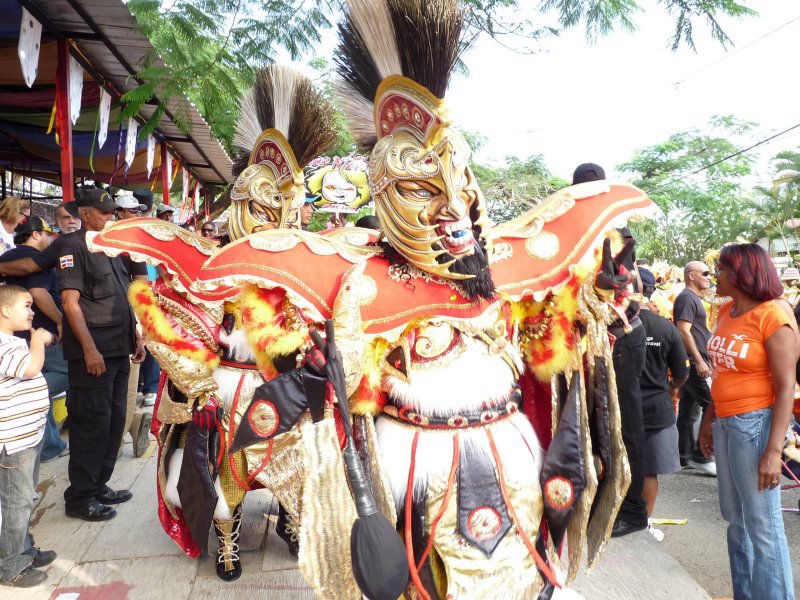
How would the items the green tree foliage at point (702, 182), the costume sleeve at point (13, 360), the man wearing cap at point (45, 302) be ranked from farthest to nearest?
1. the green tree foliage at point (702, 182)
2. the man wearing cap at point (45, 302)
3. the costume sleeve at point (13, 360)

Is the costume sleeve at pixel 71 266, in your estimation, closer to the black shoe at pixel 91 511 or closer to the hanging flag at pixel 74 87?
the black shoe at pixel 91 511

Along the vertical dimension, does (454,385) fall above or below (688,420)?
above

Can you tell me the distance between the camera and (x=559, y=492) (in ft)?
6.34

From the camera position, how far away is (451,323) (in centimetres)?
186

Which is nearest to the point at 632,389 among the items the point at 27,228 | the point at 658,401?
the point at 658,401

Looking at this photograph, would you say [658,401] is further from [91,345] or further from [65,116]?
[65,116]

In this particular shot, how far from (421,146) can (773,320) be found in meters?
1.72

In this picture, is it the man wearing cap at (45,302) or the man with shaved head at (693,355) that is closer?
the man wearing cap at (45,302)

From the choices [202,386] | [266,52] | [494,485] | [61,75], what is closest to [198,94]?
[266,52]

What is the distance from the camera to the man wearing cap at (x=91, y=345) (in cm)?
338

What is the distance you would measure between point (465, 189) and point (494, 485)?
0.95 meters

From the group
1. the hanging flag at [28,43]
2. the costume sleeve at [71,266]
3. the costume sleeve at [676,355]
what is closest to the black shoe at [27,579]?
the costume sleeve at [71,266]

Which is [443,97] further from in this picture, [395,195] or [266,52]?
[266,52]

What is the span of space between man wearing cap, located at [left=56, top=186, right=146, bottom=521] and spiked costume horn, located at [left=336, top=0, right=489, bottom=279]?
226cm
